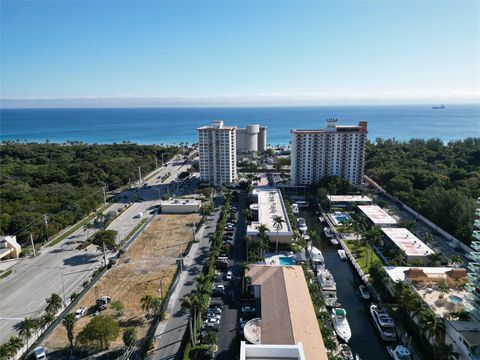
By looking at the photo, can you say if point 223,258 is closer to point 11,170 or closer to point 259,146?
point 11,170

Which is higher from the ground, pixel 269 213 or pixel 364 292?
pixel 269 213

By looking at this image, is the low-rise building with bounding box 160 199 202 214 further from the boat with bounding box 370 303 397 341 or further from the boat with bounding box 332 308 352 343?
the boat with bounding box 370 303 397 341

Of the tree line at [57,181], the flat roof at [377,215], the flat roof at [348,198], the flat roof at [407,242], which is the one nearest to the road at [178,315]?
the tree line at [57,181]

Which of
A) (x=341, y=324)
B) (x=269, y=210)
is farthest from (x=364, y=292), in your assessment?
(x=269, y=210)

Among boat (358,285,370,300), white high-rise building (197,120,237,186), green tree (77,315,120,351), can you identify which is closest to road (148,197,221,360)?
green tree (77,315,120,351)

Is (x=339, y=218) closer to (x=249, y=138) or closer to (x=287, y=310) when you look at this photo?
(x=287, y=310)

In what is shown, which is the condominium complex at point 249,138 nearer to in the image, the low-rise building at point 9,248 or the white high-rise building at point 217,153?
the white high-rise building at point 217,153

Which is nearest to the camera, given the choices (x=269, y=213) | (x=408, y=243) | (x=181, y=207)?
(x=408, y=243)

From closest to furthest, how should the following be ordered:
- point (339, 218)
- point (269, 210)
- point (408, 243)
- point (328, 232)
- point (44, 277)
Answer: point (44, 277) → point (408, 243) → point (328, 232) → point (269, 210) → point (339, 218)
